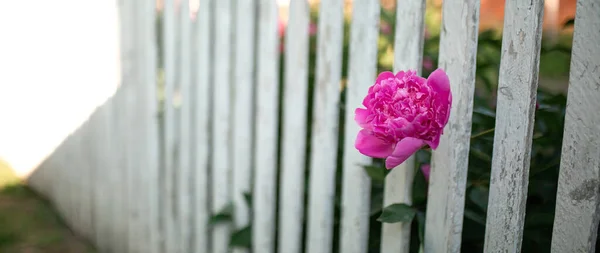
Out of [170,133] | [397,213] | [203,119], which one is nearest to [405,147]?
[397,213]

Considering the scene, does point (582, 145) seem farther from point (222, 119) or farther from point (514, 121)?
point (222, 119)

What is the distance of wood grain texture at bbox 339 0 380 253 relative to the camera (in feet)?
5.31

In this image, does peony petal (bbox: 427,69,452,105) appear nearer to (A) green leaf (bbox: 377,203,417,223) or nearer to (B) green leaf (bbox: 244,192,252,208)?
(A) green leaf (bbox: 377,203,417,223)

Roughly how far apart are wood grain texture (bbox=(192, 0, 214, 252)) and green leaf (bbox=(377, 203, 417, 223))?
1064mm

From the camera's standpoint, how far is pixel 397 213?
58.3 inches

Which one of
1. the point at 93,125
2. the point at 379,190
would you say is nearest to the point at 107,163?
the point at 93,125

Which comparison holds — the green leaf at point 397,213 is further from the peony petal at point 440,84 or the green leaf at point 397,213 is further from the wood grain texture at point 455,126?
the peony petal at point 440,84

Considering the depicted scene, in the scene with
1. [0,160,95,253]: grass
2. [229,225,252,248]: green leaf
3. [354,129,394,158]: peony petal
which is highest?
[354,129,394,158]: peony petal

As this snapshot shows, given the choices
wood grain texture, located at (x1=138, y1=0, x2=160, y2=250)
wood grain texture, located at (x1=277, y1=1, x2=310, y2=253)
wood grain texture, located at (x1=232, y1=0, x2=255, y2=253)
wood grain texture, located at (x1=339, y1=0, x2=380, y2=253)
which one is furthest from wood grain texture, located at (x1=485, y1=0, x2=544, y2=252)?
wood grain texture, located at (x1=138, y1=0, x2=160, y2=250)

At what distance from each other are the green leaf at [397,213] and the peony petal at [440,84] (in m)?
0.36

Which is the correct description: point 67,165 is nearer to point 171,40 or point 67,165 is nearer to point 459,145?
point 171,40

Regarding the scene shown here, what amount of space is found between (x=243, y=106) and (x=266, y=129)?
144 millimetres

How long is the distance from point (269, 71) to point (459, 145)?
2.75 feet

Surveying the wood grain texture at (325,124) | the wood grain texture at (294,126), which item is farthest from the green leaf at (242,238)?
the wood grain texture at (325,124)
